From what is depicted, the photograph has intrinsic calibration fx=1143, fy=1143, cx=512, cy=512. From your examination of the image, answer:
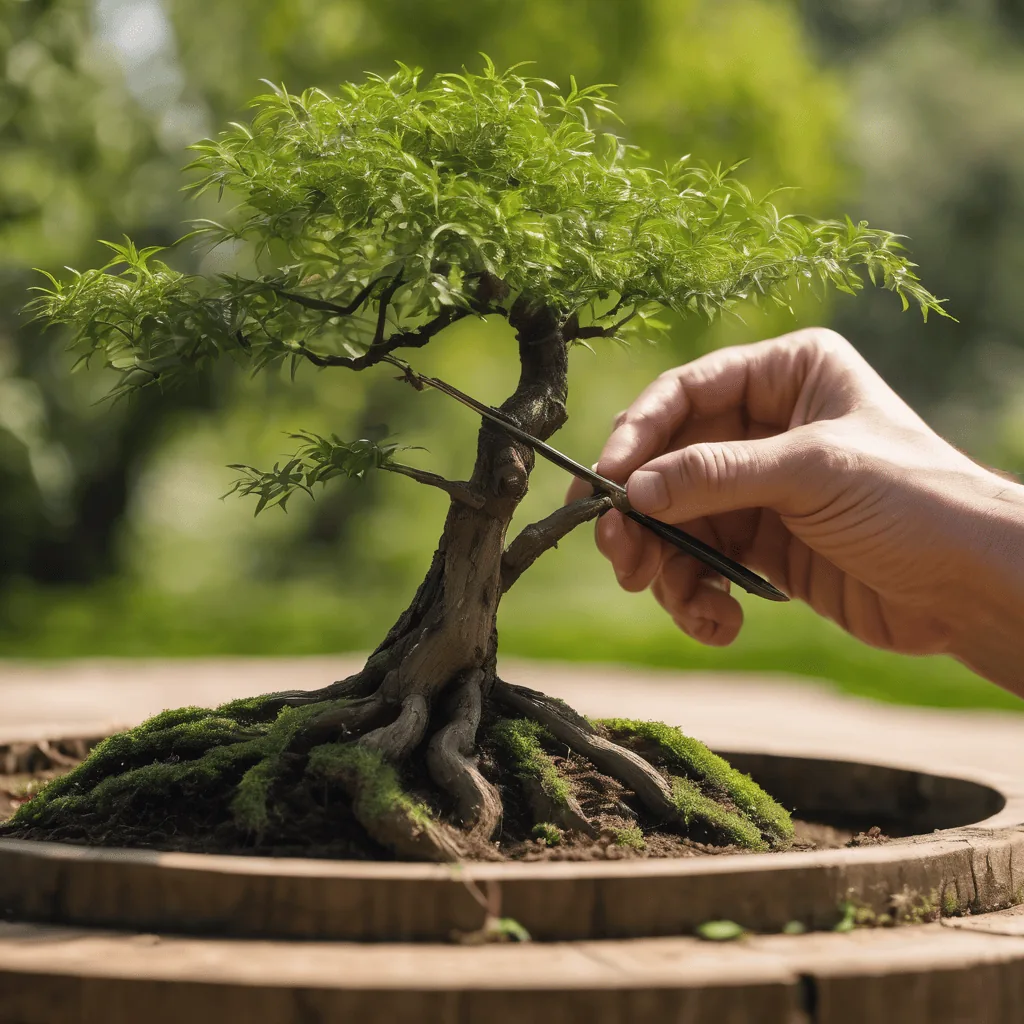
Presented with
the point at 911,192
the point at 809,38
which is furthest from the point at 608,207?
the point at 809,38

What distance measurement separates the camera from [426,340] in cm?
232

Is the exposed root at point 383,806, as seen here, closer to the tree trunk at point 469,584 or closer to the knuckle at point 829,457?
the tree trunk at point 469,584

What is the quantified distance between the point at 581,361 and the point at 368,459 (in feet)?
44.9

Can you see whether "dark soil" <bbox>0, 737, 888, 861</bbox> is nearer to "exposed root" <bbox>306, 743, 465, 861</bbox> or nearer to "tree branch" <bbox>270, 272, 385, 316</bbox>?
"exposed root" <bbox>306, 743, 465, 861</bbox>

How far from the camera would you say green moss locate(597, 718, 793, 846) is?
2.36 m

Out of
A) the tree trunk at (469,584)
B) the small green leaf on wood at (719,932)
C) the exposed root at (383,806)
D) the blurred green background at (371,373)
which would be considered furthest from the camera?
the blurred green background at (371,373)

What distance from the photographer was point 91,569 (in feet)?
50.1

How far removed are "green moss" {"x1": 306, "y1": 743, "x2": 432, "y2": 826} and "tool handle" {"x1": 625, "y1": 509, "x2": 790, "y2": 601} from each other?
784 millimetres

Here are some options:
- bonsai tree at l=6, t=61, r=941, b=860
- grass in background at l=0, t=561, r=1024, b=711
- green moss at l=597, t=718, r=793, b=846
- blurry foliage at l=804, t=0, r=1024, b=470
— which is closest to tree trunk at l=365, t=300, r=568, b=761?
bonsai tree at l=6, t=61, r=941, b=860

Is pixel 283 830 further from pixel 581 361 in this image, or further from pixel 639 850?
pixel 581 361

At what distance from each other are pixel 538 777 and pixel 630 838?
0.72ft

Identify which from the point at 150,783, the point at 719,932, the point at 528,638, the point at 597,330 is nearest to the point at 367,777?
the point at 150,783

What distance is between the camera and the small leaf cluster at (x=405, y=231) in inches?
78.1

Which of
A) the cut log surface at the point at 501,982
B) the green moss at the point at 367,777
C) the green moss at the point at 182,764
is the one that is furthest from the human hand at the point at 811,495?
the cut log surface at the point at 501,982
